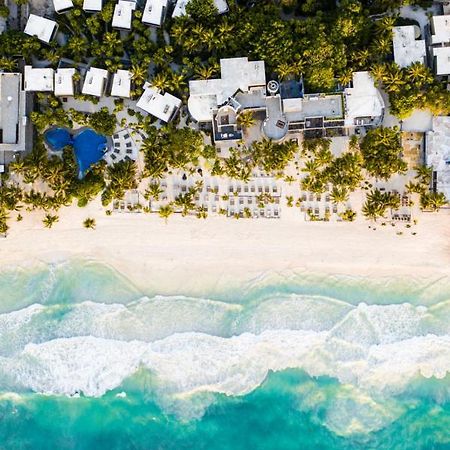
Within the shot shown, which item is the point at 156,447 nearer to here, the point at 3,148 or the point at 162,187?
the point at 162,187

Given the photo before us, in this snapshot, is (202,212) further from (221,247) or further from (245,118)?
(245,118)

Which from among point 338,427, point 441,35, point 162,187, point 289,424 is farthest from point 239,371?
point 441,35

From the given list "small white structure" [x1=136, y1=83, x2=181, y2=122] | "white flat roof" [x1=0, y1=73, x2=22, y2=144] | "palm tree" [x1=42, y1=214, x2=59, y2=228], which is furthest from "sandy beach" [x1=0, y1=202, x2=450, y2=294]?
"small white structure" [x1=136, y1=83, x2=181, y2=122]

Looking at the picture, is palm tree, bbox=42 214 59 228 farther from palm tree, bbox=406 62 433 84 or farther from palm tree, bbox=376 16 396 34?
palm tree, bbox=406 62 433 84

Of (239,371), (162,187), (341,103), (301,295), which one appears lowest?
(239,371)

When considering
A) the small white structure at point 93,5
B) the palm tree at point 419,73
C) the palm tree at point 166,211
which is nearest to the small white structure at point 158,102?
the palm tree at point 166,211
